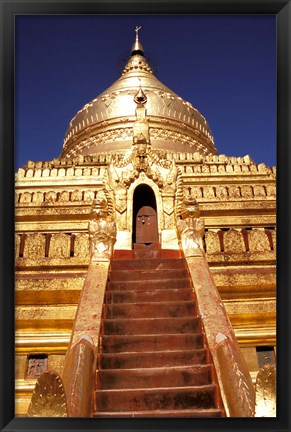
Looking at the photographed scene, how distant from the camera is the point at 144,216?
8914mm

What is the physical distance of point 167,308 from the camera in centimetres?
580

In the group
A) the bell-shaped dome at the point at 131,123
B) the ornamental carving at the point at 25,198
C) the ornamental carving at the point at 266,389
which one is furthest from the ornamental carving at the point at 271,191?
the ornamental carving at the point at 266,389

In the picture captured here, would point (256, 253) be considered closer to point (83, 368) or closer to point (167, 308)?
point (167, 308)

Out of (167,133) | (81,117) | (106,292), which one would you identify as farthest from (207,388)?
(81,117)

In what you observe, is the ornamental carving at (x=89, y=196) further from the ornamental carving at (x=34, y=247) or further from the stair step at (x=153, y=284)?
the stair step at (x=153, y=284)

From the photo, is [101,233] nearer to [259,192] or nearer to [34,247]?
[34,247]

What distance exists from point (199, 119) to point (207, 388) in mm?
17668

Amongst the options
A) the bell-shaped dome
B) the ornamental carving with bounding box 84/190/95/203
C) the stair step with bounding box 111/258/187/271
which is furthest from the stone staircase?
the bell-shaped dome

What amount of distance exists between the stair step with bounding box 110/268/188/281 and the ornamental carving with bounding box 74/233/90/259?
112cm

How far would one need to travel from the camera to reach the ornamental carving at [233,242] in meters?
7.98

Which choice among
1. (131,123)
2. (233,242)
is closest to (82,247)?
(233,242)

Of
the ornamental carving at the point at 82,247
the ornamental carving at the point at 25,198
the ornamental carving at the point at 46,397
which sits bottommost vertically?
the ornamental carving at the point at 46,397

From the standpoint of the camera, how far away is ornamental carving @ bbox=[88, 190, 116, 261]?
6902 mm

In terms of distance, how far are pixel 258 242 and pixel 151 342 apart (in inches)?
132
